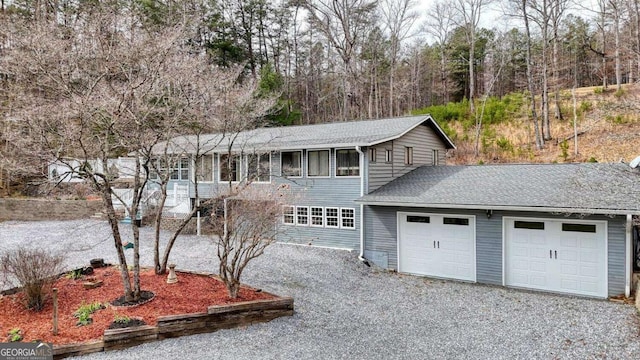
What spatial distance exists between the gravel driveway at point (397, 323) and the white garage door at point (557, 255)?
0.47 meters

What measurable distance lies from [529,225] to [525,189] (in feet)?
3.59

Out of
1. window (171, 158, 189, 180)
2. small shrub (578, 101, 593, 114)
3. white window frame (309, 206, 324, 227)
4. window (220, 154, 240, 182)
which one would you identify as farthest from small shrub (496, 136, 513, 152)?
window (171, 158, 189, 180)

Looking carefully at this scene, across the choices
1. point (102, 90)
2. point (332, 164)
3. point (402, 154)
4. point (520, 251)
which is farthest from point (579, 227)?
point (102, 90)

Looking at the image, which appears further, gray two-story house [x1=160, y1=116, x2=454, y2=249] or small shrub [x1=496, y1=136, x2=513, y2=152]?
small shrub [x1=496, y1=136, x2=513, y2=152]

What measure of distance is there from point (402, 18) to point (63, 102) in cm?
2577

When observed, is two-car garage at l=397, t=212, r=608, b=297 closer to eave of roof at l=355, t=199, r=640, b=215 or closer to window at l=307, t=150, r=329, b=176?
eave of roof at l=355, t=199, r=640, b=215

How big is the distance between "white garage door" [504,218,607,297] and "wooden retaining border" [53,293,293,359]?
653cm

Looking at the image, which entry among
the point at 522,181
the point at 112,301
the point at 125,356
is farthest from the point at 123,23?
the point at 522,181

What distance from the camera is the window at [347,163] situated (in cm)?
1325

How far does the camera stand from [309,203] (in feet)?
46.8

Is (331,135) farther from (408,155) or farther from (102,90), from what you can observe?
(102,90)

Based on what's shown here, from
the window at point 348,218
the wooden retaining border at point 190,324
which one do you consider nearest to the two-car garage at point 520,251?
the window at point 348,218

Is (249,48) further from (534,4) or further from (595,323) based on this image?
(595,323)

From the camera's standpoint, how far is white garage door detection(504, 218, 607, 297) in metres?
9.41
